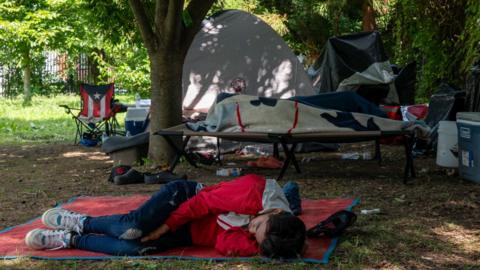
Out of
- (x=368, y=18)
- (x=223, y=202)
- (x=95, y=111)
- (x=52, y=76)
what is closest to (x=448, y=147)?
(x=223, y=202)

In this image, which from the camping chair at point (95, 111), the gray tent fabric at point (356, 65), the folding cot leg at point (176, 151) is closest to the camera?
the folding cot leg at point (176, 151)

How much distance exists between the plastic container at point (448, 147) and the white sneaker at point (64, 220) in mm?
4068

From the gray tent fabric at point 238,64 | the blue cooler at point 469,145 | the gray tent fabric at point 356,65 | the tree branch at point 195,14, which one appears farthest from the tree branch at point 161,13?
the gray tent fabric at point 356,65

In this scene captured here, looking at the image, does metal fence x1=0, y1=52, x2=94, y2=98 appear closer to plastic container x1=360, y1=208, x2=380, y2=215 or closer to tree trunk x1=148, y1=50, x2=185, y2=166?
tree trunk x1=148, y1=50, x2=185, y2=166

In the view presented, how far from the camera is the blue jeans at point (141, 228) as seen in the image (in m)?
3.96

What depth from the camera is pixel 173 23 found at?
7695mm

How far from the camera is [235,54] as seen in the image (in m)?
9.73

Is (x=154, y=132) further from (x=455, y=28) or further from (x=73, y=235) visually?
(x=455, y=28)

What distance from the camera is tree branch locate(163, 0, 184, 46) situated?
7.58 meters

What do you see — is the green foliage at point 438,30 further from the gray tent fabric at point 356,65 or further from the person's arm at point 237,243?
the person's arm at point 237,243

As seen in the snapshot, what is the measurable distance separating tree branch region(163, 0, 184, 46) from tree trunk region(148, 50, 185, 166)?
150 millimetres

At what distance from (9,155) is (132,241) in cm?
620

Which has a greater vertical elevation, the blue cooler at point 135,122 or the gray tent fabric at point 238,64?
the gray tent fabric at point 238,64

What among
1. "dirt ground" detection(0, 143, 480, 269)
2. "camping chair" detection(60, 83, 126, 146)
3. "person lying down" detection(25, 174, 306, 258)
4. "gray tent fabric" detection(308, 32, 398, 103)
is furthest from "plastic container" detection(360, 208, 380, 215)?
"camping chair" detection(60, 83, 126, 146)
